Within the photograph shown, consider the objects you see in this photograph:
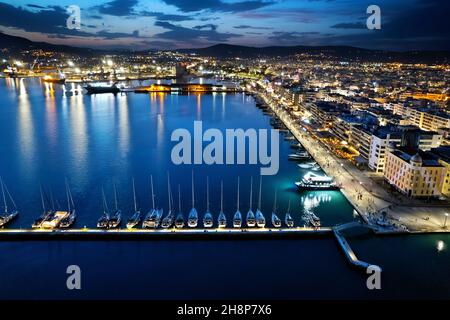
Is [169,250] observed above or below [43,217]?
below

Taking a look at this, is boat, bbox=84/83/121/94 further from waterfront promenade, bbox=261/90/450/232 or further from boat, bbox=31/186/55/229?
boat, bbox=31/186/55/229

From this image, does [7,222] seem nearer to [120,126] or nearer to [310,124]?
[120,126]

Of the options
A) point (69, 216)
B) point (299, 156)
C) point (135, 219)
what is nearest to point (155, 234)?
Result: point (135, 219)

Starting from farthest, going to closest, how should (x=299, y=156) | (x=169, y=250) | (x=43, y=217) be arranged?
(x=299, y=156) → (x=43, y=217) → (x=169, y=250)

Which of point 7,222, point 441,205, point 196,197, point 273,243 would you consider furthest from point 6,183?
point 441,205

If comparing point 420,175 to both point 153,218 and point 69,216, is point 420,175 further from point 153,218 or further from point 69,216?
point 69,216
